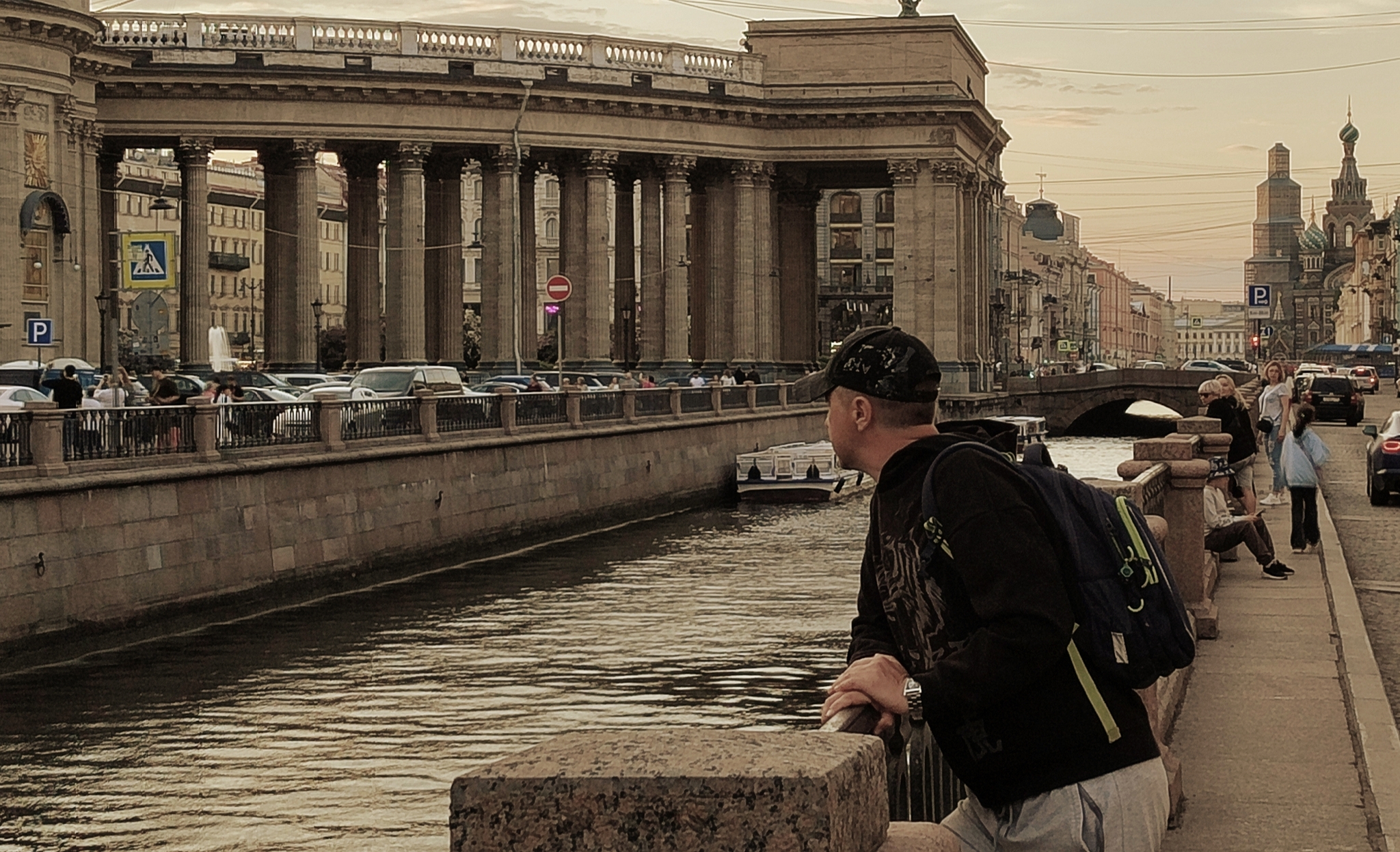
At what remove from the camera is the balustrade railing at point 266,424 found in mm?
27656

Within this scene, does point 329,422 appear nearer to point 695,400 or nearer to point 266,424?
point 266,424

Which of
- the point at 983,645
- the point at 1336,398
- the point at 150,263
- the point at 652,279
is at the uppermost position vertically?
the point at 652,279

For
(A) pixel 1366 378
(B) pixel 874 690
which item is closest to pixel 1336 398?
(A) pixel 1366 378

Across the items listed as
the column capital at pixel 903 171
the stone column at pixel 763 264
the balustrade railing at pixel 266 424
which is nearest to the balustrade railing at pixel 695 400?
the balustrade railing at pixel 266 424

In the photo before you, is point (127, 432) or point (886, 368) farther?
point (127, 432)

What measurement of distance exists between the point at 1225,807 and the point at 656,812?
19.3 feet

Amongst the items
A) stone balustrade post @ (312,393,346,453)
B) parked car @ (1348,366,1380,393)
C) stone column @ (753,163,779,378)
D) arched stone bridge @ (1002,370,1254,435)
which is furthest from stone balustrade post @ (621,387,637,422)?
parked car @ (1348,366,1380,393)

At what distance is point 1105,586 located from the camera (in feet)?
14.5

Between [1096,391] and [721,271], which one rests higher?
[721,271]

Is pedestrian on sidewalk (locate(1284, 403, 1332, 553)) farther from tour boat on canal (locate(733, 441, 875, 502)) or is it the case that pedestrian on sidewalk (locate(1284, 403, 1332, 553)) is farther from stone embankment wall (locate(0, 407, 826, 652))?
tour boat on canal (locate(733, 441, 875, 502))

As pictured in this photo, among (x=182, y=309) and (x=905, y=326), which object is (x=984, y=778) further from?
(x=905, y=326)

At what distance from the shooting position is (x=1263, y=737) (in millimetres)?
10031

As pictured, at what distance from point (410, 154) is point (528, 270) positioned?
394 inches

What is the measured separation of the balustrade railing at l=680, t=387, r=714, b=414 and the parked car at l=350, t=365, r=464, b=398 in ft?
19.6
